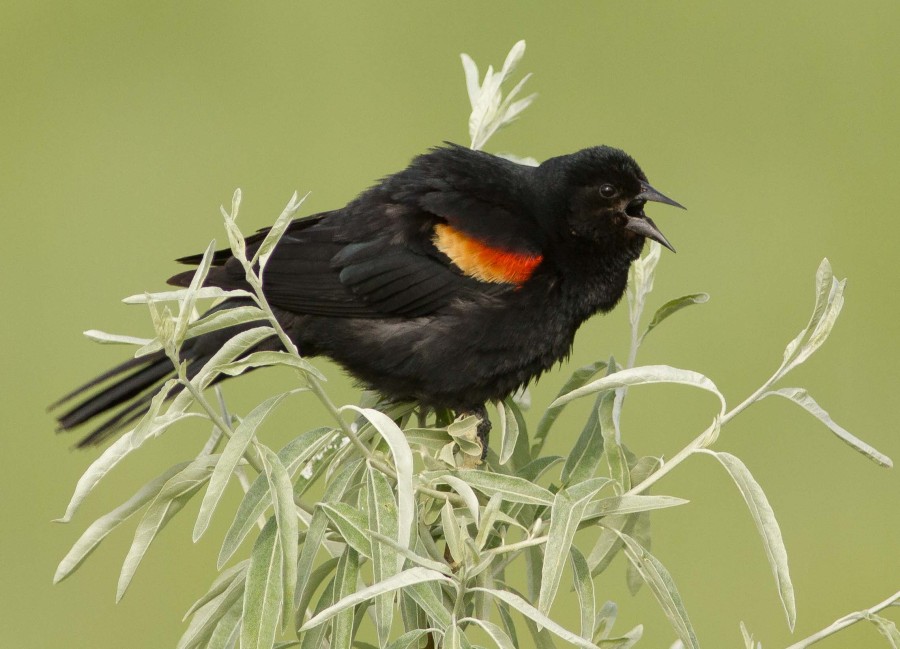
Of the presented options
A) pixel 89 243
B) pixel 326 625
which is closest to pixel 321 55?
pixel 89 243

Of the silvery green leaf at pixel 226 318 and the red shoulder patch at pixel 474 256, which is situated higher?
the silvery green leaf at pixel 226 318

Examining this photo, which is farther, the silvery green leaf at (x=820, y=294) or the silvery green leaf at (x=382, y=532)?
the silvery green leaf at (x=820, y=294)

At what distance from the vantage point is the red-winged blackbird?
8.23 feet

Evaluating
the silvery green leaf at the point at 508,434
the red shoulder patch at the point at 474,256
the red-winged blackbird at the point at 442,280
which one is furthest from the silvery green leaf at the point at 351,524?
the red shoulder patch at the point at 474,256

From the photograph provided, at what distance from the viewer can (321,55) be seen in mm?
7688

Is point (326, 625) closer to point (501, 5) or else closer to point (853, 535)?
point (853, 535)

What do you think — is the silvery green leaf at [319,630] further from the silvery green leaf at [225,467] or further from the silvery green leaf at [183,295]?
the silvery green leaf at [183,295]

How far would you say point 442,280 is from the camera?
2.59 metres

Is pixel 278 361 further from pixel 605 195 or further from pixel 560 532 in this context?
pixel 605 195

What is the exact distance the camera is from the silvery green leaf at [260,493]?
1.53 m

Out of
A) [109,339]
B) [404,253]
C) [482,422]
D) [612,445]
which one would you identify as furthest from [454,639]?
[404,253]

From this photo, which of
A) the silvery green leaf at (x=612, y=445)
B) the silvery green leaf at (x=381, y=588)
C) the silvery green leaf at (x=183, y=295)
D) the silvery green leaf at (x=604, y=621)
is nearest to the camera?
the silvery green leaf at (x=381, y=588)

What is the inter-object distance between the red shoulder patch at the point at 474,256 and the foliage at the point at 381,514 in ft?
2.39

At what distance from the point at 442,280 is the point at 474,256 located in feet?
0.29
